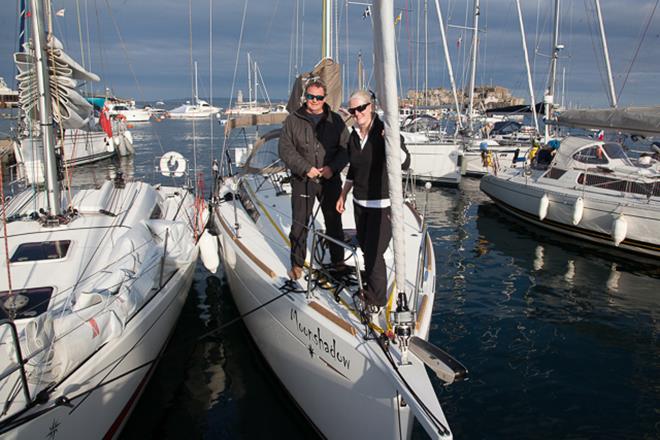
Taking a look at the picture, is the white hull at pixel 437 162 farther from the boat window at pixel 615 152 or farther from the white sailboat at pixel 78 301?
the white sailboat at pixel 78 301

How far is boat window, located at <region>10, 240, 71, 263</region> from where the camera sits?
206 inches

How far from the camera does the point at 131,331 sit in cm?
443

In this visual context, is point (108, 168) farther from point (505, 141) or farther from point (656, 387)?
point (656, 387)

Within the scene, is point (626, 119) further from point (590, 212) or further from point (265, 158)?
point (265, 158)

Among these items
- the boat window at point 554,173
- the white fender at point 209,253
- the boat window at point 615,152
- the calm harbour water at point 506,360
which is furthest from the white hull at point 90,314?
the boat window at point 615,152

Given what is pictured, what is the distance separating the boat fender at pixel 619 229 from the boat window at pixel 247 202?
305 inches

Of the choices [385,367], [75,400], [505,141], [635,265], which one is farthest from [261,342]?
[505,141]

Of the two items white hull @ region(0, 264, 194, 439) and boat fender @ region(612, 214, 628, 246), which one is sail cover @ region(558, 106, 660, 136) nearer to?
boat fender @ region(612, 214, 628, 246)

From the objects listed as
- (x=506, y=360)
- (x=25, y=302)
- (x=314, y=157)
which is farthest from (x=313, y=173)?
(x=506, y=360)

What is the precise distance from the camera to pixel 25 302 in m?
4.38

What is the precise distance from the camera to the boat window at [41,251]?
523 cm

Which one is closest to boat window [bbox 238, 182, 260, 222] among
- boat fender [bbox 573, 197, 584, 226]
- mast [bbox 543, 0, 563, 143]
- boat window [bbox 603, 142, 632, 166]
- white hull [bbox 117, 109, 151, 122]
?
boat fender [bbox 573, 197, 584, 226]

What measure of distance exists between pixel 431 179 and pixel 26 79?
1563cm

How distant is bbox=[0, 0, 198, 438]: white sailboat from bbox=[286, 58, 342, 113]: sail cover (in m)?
2.38
